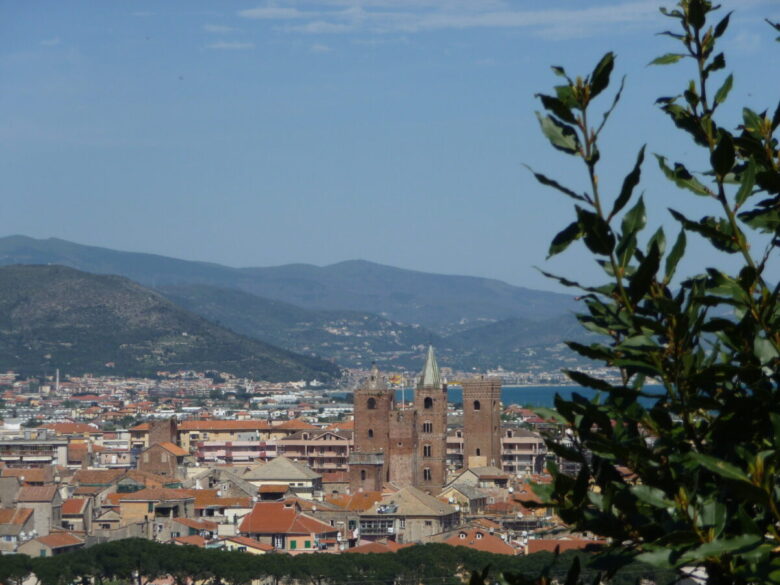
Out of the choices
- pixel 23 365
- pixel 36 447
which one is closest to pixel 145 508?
pixel 36 447

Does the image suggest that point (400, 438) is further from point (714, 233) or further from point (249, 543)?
point (714, 233)

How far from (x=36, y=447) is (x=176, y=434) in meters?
10.3

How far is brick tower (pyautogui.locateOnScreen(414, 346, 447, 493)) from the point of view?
5175cm

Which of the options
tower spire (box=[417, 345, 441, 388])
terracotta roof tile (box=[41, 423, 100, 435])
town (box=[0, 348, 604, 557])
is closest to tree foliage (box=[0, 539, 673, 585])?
town (box=[0, 348, 604, 557])

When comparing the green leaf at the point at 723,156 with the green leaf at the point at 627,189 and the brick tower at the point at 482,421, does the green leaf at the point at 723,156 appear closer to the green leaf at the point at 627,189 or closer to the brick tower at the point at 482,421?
the green leaf at the point at 627,189

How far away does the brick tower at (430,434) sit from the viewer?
5175 cm

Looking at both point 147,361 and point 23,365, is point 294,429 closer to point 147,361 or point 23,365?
point 23,365

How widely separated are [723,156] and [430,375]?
4990 cm

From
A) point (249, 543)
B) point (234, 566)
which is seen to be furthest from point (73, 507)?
point (234, 566)

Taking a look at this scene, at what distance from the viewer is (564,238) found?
3279 millimetres

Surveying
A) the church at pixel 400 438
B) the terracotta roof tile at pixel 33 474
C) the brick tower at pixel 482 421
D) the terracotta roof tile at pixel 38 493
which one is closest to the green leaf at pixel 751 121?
the terracotta roof tile at pixel 38 493

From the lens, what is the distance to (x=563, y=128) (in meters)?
3.14

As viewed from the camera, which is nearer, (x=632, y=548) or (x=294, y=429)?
(x=632, y=548)

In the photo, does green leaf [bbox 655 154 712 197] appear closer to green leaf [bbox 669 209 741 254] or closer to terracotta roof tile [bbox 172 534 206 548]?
green leaf [bbox 669 209 741 254]
